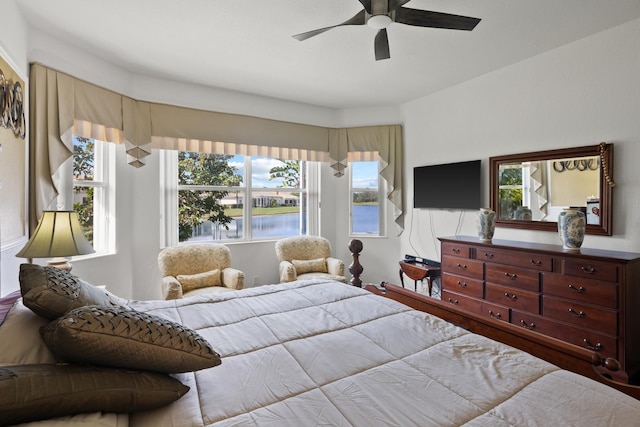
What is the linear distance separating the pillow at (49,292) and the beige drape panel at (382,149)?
3.85 meters

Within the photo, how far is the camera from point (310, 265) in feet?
13.1

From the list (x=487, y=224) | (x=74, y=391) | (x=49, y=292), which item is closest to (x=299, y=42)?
(x=487, y=224)

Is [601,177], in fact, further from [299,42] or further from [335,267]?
[299,42]

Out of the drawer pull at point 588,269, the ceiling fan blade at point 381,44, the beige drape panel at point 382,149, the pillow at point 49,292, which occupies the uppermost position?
the ceiling fan blade at point 381,44

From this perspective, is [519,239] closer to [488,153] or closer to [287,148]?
[488,153]

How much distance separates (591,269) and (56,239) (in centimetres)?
367

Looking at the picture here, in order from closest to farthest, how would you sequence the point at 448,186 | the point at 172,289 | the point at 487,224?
the point at 172,289 < the point at 487,224 < the point at 448,186

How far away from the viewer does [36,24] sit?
2518 mm

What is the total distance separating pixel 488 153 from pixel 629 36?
1372mm

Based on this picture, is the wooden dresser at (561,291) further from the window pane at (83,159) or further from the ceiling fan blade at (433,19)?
the window pane at (83,159)

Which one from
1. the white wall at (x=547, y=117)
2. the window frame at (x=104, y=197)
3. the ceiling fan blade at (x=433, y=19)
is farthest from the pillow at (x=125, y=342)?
the white wall at (x=547, y=117)

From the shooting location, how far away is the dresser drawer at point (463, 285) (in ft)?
9.92

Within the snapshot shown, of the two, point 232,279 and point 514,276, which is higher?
point 514,276

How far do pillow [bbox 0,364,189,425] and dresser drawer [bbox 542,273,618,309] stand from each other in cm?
271
